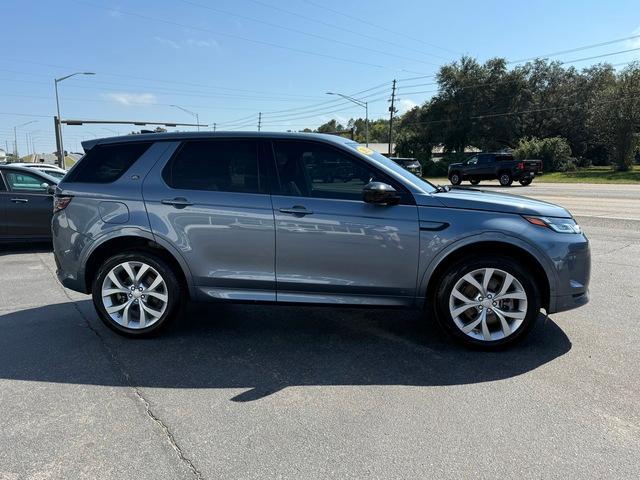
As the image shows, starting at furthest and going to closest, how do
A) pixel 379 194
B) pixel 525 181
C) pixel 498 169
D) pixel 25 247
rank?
pixel 498 169
pixel 525 181
pixel 25 247
pixel 379 194

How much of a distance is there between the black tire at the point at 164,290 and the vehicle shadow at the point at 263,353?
106 mm

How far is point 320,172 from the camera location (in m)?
4.31

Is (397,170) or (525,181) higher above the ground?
(397,170)

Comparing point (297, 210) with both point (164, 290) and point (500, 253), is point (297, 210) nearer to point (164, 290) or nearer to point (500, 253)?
point (164, 290)

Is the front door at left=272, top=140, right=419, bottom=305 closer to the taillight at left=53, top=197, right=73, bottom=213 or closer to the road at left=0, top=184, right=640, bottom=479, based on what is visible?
the road at left=0, top=184, right=640, bottom=479

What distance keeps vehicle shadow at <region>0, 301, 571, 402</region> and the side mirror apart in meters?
1.23

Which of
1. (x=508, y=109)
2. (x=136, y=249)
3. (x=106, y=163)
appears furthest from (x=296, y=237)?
(x=508, y=109)

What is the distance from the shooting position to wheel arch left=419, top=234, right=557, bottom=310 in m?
3.98

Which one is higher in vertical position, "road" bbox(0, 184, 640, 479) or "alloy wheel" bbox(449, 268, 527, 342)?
"alloy wheel" bbox(449, 268, 527, 342)

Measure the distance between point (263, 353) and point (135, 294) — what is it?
1.28m

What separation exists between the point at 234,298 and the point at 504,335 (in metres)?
2.24

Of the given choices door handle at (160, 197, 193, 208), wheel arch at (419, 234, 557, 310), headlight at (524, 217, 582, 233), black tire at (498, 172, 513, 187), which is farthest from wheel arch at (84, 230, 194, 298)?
black tire at (498, 172, 513, 187)

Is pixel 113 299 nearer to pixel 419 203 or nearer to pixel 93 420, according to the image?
pixel 93 420

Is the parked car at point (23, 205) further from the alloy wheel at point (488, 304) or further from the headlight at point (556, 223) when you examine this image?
the headlight at point (556, 223)
